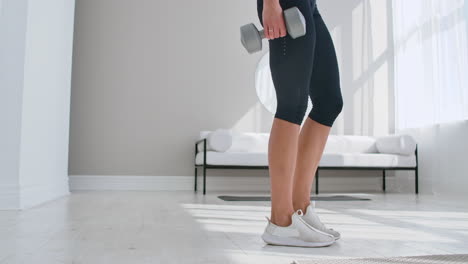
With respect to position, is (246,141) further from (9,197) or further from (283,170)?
(283,170)

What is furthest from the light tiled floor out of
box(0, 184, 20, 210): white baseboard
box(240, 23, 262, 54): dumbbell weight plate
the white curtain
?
the white curtain

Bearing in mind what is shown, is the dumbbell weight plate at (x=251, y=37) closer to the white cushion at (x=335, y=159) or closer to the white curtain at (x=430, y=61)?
the white cushion at (x=335, y=159)

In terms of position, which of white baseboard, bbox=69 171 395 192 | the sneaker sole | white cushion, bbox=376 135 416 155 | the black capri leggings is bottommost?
white baseboard, bbox=69 171 395 192

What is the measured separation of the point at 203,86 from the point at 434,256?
12.1ft

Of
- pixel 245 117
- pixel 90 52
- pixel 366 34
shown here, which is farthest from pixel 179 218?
pixel 366 34

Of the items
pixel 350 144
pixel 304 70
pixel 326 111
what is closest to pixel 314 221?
pixel 326 111

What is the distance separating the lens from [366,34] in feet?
16.4

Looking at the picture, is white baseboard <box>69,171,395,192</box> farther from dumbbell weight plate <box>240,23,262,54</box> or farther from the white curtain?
dumbbell weight plate <box>240,23,262,54</box>

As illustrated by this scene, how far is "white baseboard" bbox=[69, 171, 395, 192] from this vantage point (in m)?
4.27

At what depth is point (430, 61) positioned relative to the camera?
4.24 metres

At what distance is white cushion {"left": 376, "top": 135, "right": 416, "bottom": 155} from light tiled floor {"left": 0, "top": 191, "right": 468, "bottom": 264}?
1910mm

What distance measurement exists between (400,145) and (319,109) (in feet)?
10.00

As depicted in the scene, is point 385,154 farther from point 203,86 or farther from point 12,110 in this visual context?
point 12,110

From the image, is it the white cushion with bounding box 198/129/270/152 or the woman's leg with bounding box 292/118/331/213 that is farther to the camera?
the white cushion with bounding box 198/129/270/152
